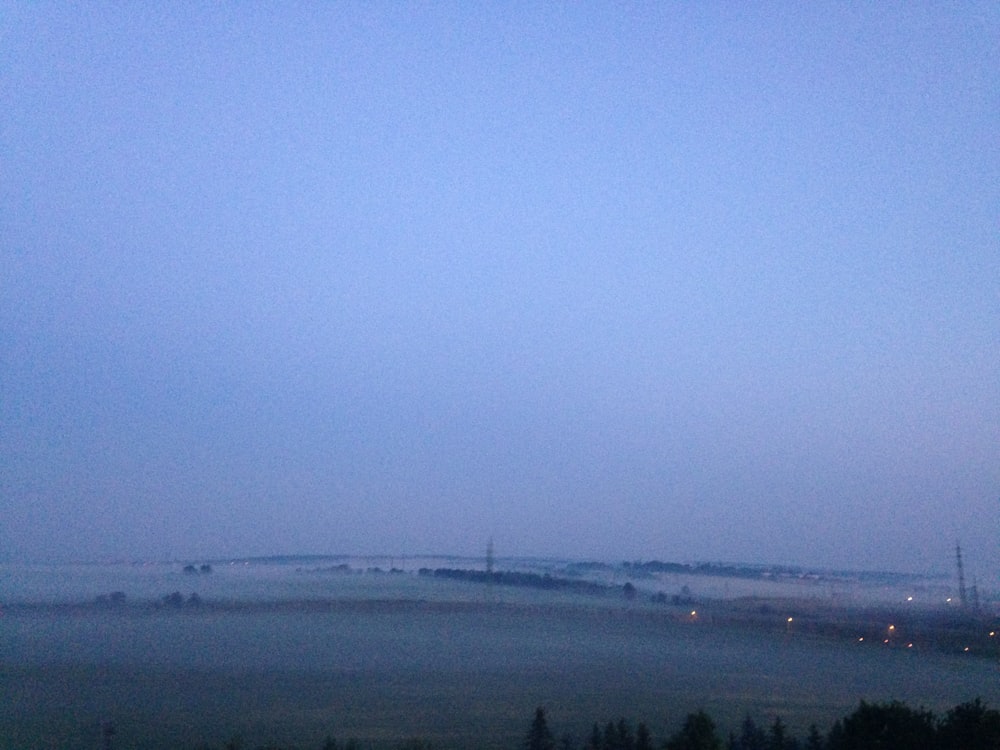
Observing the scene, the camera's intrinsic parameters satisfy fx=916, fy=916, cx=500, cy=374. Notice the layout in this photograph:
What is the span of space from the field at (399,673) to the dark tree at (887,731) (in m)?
4.13

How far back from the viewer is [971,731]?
12359 millimetres

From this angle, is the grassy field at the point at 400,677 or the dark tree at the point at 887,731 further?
the grassy field at the point at 400,677

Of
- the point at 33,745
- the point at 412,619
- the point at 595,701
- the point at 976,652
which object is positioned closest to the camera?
the point at 33,745

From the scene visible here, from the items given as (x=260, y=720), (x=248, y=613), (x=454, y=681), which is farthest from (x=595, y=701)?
(x=248, y=613)

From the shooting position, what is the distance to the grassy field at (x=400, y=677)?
15.7 m

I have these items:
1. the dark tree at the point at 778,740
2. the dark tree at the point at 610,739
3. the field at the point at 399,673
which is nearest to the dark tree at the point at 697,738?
the dark tree at the point at 610,739

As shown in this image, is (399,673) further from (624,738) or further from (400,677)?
(624,738)

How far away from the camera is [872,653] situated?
24750 millimetres

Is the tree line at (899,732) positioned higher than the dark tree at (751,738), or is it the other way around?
the tree line at (899,732)

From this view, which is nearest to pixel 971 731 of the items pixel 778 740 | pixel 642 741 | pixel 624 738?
pixel 778 740

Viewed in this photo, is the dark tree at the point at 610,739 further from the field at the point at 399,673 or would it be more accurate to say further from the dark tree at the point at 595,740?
the field at the point at 399,673

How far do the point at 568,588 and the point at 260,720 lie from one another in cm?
2687

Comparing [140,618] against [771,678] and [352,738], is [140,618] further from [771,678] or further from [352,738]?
[771,678]

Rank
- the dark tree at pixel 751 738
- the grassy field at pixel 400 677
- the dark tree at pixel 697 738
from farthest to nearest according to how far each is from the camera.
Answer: the grassy field at pixel 400 677 → the dark tree at pixel 751 738 → the dark tree at pixel 697 738
